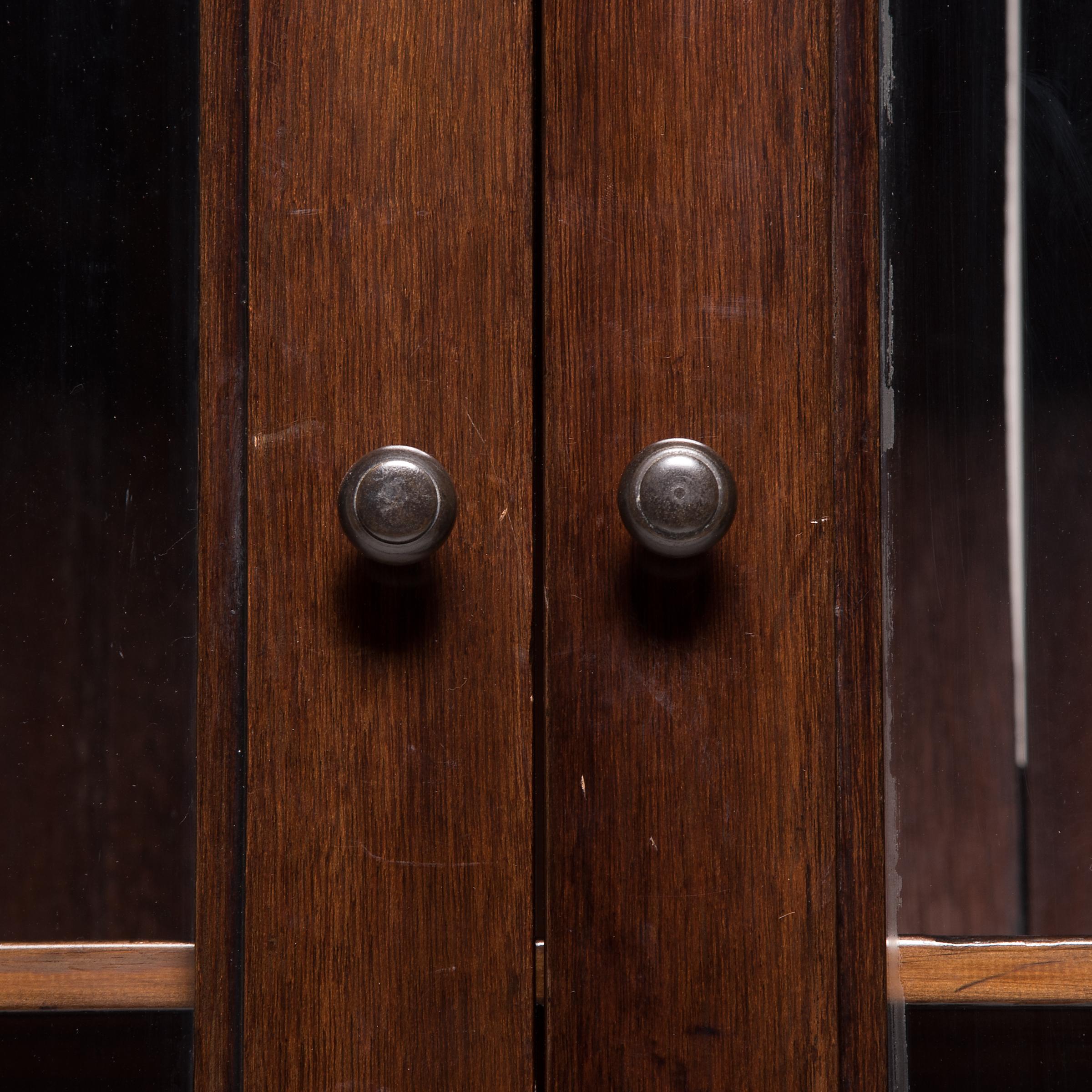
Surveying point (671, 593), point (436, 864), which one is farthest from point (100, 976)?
point (671, 593)

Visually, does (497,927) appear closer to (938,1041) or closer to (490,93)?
(938,1041)

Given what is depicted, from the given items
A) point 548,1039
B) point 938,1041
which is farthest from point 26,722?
point 938,1041

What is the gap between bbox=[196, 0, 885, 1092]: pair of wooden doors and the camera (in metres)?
0.38

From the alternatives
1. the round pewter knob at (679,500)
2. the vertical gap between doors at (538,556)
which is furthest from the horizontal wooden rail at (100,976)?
the round pewter knob at (679,500)

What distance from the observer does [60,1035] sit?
399 millimetres

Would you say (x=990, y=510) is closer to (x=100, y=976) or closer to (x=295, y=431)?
(x=295, y=431)

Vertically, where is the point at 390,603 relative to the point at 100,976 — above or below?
above

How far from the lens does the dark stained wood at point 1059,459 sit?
406 mm

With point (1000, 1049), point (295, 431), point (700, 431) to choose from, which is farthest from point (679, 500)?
point (1000, 1049)

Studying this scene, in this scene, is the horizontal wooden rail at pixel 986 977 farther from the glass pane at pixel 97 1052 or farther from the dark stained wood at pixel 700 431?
the glass pane at pixel 97 1052

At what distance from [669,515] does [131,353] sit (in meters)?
0.22

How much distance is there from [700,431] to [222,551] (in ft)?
0.61

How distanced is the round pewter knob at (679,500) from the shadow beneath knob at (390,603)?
0.26 ft

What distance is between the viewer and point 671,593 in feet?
1.28
